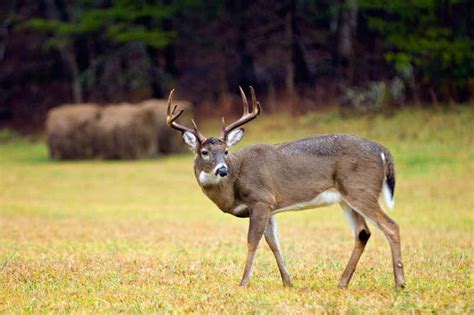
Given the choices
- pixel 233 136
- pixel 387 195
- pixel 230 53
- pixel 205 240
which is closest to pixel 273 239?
pixel 387 195

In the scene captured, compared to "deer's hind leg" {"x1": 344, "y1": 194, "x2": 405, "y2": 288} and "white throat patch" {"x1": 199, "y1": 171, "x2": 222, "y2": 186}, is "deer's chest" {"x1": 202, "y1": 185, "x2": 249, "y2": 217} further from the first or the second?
"deer's hind leg" {"x1": 344, "y1": 194, "x2": 405, "y2": 288}

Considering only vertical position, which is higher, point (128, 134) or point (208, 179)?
point (208, 179)

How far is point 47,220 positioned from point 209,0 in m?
24.9

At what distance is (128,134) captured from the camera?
3161 cm

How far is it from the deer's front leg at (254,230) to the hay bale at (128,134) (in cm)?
2282

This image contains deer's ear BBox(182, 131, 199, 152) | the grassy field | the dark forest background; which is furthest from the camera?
the dark forest background

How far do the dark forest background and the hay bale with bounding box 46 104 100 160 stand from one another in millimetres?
6920

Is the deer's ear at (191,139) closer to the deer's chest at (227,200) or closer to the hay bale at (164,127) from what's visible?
the deer's chest at (227,200)

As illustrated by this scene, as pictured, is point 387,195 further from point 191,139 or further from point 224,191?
point 191,139

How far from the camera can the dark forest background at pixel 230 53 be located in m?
33.0

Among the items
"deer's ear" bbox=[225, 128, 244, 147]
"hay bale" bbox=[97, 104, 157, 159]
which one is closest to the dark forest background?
"hay bale" bbox=[97, 104, 157, 159]

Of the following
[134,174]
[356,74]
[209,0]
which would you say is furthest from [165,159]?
[209,0]

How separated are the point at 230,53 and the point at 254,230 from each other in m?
33.0

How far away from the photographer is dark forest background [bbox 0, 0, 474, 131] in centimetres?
3297
